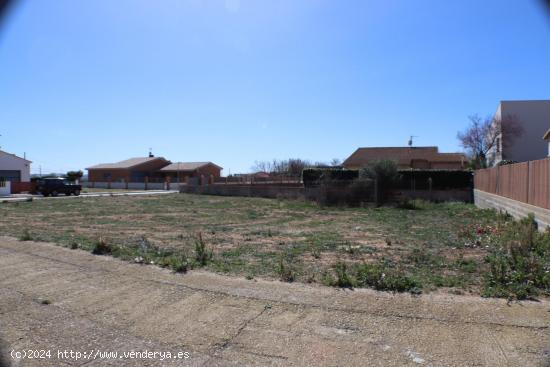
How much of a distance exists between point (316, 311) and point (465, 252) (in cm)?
523

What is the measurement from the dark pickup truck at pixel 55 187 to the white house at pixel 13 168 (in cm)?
1047

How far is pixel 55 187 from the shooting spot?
37969mm

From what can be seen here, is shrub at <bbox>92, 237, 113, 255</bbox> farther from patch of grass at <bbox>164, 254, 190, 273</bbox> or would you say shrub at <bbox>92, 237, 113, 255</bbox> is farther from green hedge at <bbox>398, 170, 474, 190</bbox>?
green hedge at <bbox>398, 170, 474, 190</bbox>

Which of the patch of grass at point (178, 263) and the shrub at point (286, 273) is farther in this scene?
the patch of grass at point (178, 263)

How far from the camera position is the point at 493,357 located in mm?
3623

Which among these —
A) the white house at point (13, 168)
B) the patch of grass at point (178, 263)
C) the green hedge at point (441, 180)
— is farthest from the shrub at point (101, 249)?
the white house at point (13, 168)

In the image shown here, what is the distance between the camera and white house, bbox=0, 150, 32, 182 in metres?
45.3

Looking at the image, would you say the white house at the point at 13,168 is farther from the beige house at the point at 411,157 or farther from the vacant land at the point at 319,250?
the beige house at the point at 411,157

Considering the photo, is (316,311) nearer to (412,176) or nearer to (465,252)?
(465,252)

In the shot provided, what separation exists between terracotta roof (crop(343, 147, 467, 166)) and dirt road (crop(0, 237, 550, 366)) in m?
49.8

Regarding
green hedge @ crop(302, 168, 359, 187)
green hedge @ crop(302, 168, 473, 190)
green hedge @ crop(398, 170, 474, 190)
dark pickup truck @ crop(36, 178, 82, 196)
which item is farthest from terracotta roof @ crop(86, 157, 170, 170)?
green hedge @ crop(398, 170, 474, 190)

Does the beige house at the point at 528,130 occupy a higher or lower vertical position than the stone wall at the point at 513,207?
Result: higher

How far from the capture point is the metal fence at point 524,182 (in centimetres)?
1080

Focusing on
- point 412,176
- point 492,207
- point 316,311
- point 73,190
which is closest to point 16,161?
point 73,190
